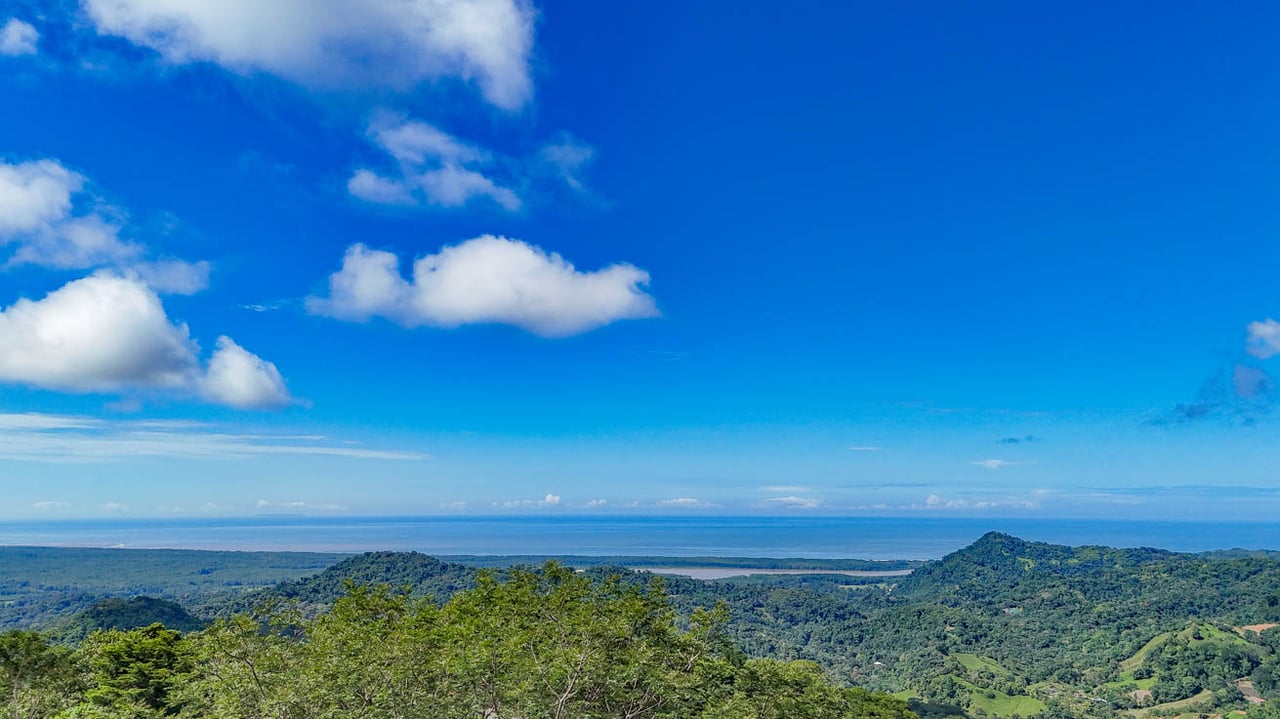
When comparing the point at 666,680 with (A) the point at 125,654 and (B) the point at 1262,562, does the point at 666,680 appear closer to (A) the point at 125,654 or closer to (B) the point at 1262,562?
(A) the point at 125,654

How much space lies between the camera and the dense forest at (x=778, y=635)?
19.5 meters

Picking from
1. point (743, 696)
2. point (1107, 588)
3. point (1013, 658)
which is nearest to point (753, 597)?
point (1013, 658)

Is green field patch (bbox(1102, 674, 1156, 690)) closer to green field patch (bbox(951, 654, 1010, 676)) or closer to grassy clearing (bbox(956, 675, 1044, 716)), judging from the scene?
green field patch (bbox(951, 654, 1010, 676))

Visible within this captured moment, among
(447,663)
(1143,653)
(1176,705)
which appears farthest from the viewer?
(1143,653)

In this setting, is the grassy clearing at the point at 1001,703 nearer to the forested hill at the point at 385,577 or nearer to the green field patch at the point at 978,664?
the green field patch at the point at 978,664

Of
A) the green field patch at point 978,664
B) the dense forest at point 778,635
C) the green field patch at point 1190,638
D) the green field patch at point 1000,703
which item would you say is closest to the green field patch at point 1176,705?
the dense forest at point 778,635

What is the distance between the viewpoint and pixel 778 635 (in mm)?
154625

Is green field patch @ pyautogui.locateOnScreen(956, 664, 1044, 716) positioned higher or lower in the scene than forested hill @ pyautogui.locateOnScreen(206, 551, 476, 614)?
lower

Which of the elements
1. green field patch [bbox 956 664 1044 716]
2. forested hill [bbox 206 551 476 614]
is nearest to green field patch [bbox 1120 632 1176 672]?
green field patch [bbox 956 664 1044 716]

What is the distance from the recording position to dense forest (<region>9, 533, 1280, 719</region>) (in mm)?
19453

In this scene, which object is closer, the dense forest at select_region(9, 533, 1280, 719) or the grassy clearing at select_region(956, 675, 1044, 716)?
the dense forest at select_region(9, 533, 1280, 719)

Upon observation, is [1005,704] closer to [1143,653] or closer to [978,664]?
[978,664]

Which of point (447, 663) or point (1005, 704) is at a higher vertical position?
point (447, 663)

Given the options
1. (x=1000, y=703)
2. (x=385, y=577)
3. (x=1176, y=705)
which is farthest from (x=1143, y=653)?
(x=385, y=577)
